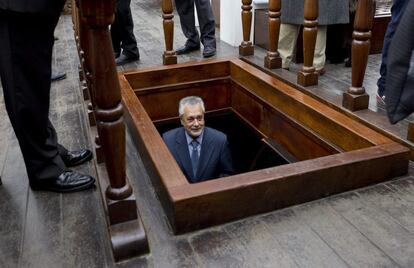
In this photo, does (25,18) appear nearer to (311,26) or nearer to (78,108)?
(78,108)

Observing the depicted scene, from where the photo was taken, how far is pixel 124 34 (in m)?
3.46

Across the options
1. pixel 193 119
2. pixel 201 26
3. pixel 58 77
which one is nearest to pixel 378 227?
→ pixel 193 119

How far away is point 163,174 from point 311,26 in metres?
1.32

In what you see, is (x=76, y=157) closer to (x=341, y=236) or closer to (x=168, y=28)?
(x=341, y=236)

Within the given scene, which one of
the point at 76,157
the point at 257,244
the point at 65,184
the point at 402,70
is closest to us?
the point at 402,70

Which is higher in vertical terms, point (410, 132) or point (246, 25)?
point (246, 25)

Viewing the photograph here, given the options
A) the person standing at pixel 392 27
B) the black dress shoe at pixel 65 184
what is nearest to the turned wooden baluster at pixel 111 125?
the black dress shoe at pixel 65 184

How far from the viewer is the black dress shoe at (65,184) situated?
5.68ft

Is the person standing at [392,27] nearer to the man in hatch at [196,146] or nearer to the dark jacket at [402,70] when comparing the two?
the man in hatch at [196,146]

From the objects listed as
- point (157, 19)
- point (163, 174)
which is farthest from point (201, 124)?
point (157, 19)

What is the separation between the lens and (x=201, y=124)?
8.73ft

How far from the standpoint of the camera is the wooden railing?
1099 millimetres

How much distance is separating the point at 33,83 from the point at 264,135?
6.39ft

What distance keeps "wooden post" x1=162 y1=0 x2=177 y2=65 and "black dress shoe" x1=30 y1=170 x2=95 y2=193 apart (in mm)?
1627
